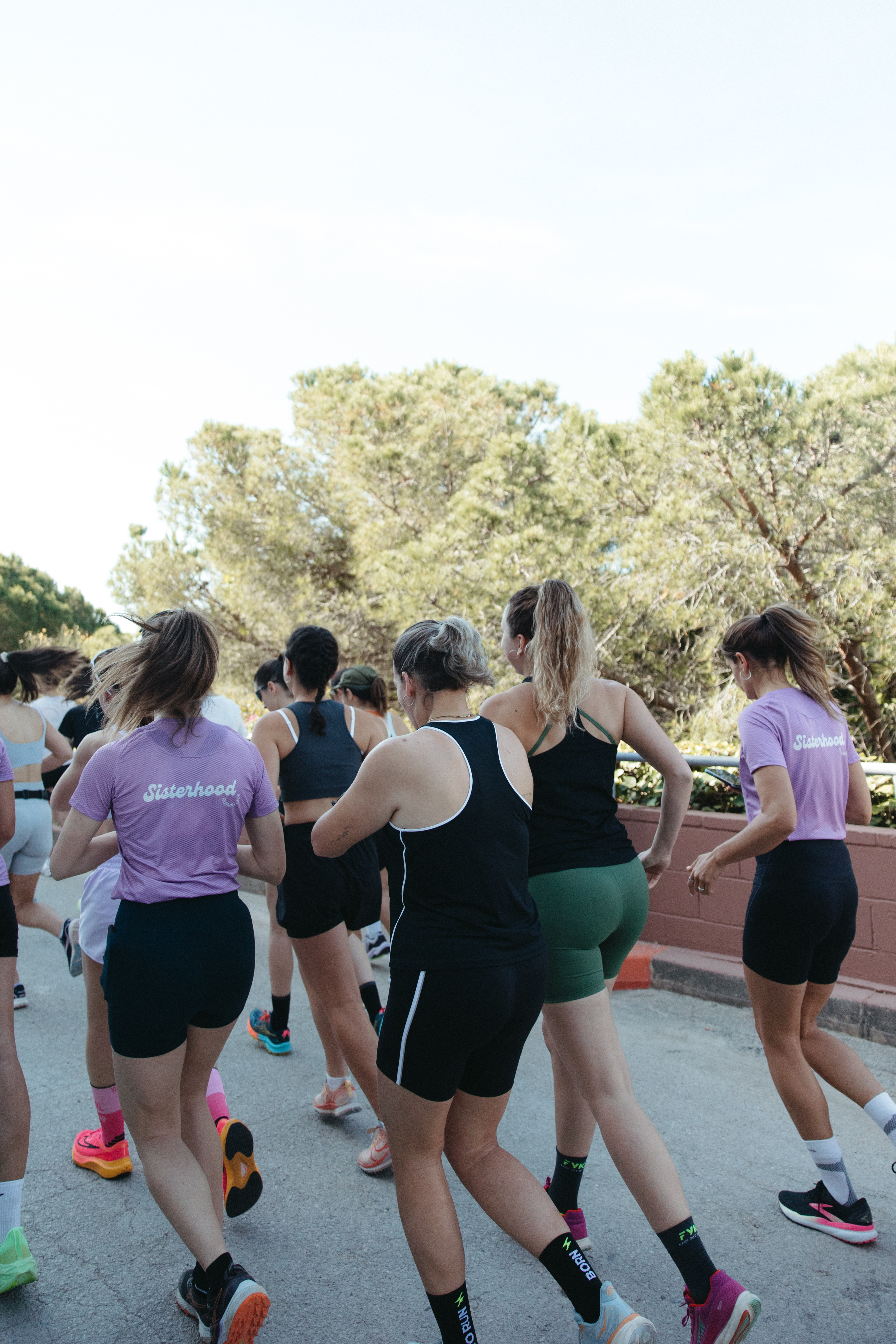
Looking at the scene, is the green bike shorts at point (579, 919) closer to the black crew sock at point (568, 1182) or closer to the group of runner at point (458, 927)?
the group of runner at point (458, 927)

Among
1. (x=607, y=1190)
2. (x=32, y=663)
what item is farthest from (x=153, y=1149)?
(x=32, y=663)

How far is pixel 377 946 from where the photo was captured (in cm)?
610

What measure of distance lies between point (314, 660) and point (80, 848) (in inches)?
52.1

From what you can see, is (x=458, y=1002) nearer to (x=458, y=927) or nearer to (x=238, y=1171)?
(x=458, y=927)

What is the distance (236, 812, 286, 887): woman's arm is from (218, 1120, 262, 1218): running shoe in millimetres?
853

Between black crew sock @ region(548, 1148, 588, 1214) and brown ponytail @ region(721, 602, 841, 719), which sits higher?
brown ponytail @ region(721, 602, 841, 719)

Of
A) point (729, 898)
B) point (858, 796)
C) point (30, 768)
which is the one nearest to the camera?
point (858, 796)

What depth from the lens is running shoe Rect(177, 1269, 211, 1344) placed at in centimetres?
245

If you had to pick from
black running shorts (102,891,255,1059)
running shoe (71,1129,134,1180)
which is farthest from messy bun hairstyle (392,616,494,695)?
running shoe (71,1129,134,1180)

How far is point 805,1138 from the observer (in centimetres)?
296

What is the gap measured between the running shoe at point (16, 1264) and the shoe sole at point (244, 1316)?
2.49ft

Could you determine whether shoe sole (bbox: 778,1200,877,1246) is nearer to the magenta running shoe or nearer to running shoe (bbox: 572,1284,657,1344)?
the magenta running shoe

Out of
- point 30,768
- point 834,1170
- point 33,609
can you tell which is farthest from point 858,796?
point 33,609

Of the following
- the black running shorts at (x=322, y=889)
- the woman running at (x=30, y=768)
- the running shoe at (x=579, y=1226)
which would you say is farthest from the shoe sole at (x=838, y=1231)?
the woman running at (x=30, y=768)
